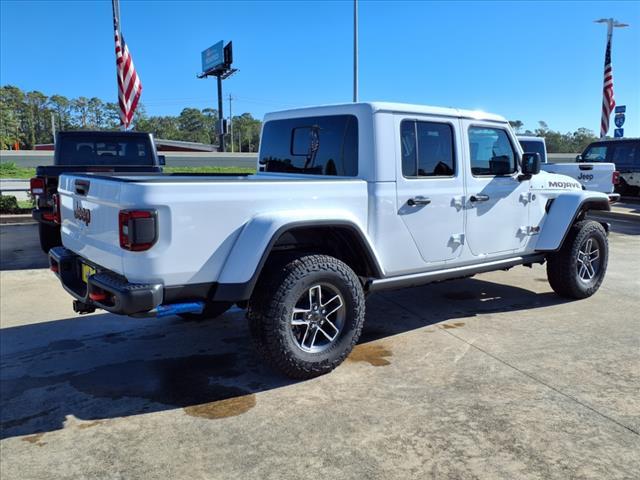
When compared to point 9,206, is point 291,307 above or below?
below

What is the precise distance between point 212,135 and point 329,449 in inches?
4792

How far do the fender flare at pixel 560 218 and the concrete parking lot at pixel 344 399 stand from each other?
0.66 m

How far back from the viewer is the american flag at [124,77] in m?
12.5

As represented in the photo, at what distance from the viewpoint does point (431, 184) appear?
14.0 feet

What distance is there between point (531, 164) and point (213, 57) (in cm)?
5662

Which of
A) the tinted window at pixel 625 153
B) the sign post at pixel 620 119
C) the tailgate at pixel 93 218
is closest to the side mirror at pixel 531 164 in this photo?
the tailgate at pixel 93 218

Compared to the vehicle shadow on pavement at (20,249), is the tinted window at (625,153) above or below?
above

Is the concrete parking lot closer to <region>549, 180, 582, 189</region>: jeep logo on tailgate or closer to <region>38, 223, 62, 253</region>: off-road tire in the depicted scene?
<region>549, 180, 582, 189</region>: jeep logo on tailgate

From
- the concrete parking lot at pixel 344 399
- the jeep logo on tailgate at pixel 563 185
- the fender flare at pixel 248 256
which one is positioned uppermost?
the jeep logo on tailgate at pixel 563 185

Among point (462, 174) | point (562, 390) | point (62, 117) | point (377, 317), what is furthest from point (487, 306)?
point (62, 117)

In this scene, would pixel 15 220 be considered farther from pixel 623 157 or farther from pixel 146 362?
pixel 623 157

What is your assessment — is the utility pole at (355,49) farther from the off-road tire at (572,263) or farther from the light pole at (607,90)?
the off-road tire at (572,263)

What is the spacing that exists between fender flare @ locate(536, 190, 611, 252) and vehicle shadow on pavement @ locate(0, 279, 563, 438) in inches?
26.3

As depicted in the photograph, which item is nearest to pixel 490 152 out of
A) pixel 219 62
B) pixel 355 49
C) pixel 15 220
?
pixel 15 220
